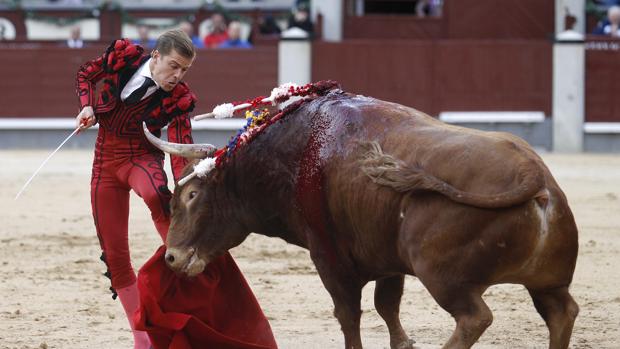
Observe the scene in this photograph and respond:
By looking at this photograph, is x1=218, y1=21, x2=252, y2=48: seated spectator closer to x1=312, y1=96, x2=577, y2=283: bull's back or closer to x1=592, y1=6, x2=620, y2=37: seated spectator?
x1=592, y1=6, x2=620, y2=37: seated spectator

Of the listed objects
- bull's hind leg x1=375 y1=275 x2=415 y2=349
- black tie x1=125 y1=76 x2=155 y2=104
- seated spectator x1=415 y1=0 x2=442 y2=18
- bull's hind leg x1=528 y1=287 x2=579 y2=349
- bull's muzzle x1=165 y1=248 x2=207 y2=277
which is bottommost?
bull's hind leg x1=375 y1=275 x2=415 y2=349

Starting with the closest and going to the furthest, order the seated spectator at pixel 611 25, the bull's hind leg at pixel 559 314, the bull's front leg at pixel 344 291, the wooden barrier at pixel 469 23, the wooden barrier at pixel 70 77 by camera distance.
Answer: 1. the bull's hind leg at pixel 559 314
2. the bull's front leg at pixel 344 291
3. the seated spectator at pixel 611 25
4. the wooden barrier at pixel 70 77
5. the wooden barrier at pixel 469 23

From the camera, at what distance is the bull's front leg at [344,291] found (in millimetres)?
3922

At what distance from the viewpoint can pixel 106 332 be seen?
187 inches

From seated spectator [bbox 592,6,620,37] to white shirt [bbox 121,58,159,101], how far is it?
9463mm

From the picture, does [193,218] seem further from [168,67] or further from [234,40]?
[234,40]

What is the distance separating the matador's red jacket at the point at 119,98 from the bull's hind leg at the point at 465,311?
3.99ft

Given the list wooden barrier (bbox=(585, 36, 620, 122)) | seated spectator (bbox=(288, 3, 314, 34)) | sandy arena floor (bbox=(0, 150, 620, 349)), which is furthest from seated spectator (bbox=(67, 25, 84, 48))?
wooden barrier (bbox=(585, 36, 620, 122))

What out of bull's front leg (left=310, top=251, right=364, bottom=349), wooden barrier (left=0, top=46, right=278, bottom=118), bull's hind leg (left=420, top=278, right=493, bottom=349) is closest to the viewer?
bull's hind leg (left=420, top=278, right=493, bottom=349)

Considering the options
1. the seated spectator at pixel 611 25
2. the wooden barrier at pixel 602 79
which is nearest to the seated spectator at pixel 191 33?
the wooden barrier at pixel 602 79

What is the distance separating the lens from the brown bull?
336cm

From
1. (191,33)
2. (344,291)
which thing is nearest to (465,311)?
(344,291)

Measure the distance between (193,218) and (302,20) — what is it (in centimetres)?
934

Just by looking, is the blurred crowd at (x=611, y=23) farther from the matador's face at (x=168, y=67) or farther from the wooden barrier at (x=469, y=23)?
the matador's face at (x=168, y=67)
